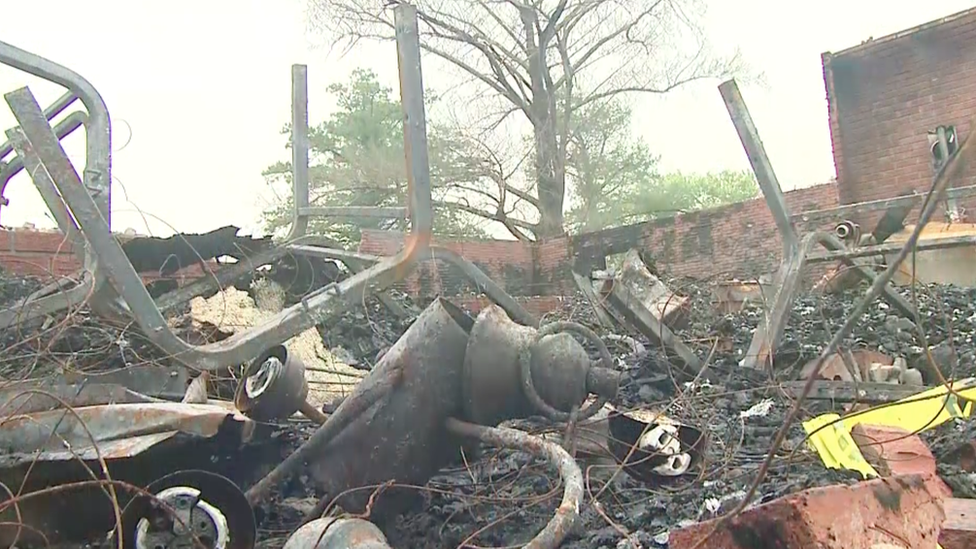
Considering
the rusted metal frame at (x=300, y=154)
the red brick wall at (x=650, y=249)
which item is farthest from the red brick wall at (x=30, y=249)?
the red brick wall at (x=650, y=249)

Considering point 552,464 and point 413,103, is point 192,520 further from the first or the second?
point 413,103

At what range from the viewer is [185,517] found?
2064mm

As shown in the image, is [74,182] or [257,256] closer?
[74,182]

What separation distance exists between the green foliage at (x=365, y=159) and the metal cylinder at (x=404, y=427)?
48.3ft

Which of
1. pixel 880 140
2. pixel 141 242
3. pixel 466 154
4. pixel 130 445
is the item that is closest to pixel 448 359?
pixel 130 445

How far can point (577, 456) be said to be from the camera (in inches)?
117

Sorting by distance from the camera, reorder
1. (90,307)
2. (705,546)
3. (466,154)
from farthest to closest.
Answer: (466,154)
(90,307)
(705,546)

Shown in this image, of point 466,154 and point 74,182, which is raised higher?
point 466,154

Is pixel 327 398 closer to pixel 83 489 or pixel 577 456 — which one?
pixel 577 456

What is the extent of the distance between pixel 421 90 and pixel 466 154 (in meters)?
16.1

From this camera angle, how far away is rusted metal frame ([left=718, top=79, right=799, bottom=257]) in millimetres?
4840

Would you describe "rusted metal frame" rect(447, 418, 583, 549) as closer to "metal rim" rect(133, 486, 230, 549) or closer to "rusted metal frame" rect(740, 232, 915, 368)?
"metal rim" rect(133, 486, 230, 549)

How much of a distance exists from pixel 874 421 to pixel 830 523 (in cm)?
182

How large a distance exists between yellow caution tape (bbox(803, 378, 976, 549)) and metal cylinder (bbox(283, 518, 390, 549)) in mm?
1389
